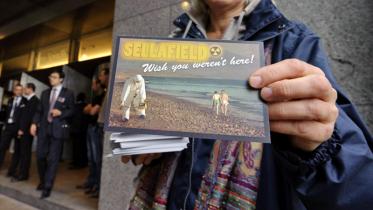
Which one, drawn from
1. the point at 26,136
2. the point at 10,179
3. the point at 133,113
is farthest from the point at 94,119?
the point at 133,113

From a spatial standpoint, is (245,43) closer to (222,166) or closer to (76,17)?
(222,166)

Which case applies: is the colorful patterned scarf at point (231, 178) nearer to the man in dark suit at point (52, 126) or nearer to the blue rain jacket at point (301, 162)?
the blue rain jacket at point (301, 162)

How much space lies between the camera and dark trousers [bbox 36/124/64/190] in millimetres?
4242

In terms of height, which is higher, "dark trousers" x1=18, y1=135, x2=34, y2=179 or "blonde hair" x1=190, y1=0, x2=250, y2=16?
"blonde hair" x1=190, y1=0, x2=250, y2=16

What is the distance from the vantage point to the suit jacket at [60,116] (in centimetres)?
426

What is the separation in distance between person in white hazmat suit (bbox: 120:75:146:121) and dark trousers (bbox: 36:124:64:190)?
3932mm

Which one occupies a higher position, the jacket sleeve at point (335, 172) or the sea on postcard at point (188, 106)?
the sea on postcard at point (188, 106)

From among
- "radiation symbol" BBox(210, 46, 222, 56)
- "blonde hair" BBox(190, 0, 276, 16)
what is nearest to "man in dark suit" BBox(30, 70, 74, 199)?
"blonde hair" BBox(190, 0, 276, 16)

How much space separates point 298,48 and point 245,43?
0.84 ft

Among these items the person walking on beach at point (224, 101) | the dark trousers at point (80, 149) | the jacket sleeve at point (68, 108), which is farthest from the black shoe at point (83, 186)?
the person walking on beach at point (224, 101)

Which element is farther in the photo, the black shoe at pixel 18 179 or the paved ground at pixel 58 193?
the black shoe at pixel 18 179

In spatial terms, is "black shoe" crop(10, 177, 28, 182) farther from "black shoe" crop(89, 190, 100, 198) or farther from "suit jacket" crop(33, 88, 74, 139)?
"black shoe" crop(89, 190, 100, 198)

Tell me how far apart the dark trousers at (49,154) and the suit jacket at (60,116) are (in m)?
0.08

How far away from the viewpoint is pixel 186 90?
81 cm
